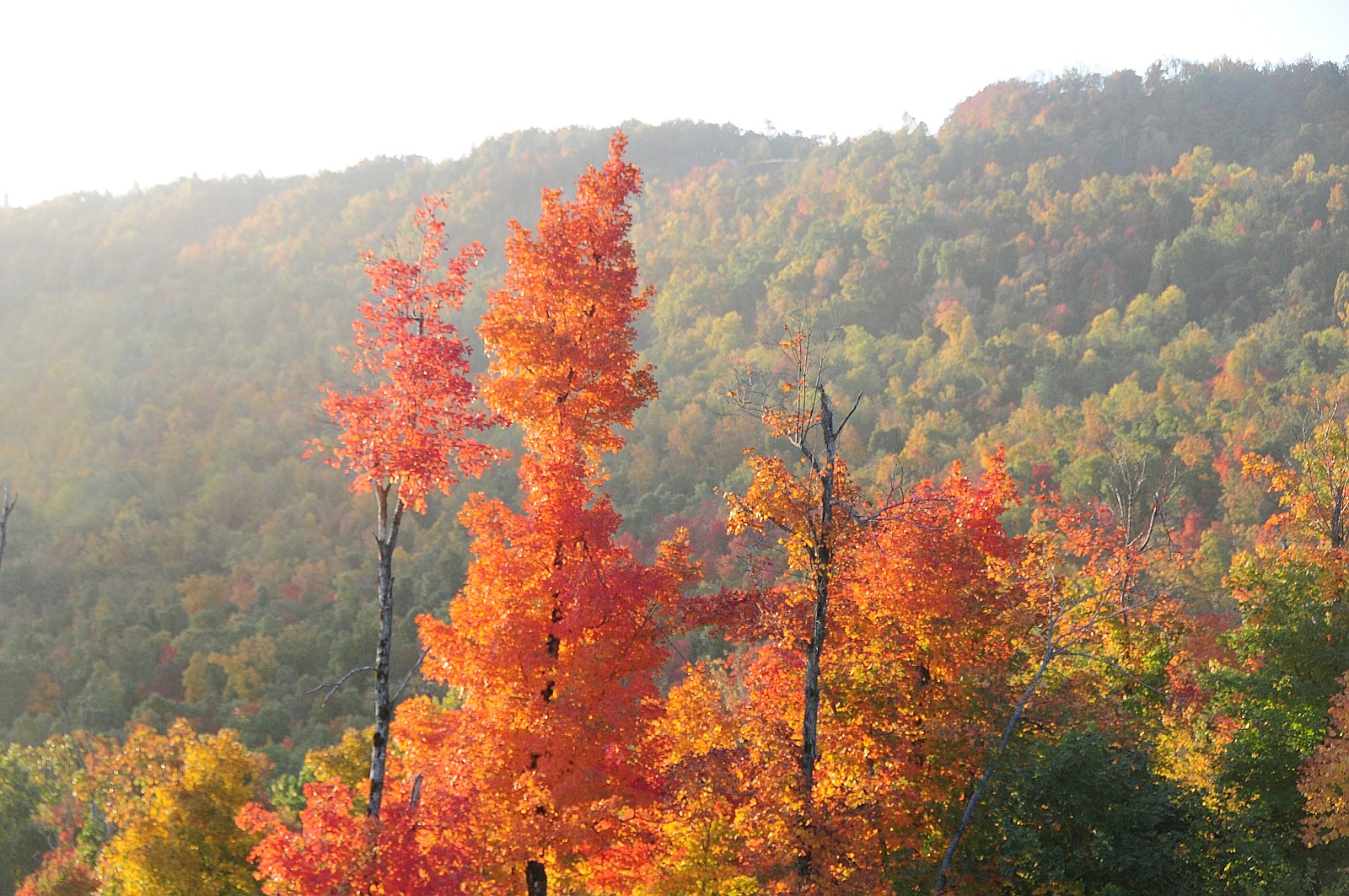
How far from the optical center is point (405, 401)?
14367 mm

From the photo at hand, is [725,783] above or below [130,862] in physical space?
above

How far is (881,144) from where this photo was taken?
138750 mm

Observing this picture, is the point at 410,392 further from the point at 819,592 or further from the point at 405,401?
the point at 819,592

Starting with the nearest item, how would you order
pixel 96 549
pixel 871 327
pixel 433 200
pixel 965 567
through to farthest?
pixel 433 200 < pixel 965 567 < pixel 96 549 < pixel 871 327

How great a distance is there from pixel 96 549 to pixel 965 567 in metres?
74.4

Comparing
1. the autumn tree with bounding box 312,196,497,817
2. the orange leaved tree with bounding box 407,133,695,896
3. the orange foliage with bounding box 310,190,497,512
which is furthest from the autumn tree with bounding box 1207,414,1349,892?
the orange foliage with bounding box 310,190,497,512

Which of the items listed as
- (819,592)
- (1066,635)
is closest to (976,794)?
→ (1066,635)

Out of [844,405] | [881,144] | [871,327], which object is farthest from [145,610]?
[881,144]

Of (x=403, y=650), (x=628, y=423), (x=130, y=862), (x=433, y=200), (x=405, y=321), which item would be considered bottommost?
(x=403, y=650)

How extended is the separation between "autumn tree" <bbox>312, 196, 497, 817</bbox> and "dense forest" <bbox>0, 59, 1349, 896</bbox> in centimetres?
31

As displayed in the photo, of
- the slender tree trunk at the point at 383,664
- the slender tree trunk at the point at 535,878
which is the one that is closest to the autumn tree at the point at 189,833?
the slender tree trunk at the point at 535,878

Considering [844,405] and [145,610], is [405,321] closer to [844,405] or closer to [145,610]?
[145,610]

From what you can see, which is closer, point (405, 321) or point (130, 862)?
point (405, 321)

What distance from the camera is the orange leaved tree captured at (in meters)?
14.9
